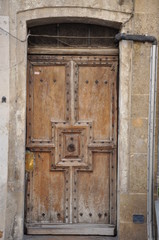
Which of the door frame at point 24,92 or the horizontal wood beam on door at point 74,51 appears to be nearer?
the door frame at point 24,92

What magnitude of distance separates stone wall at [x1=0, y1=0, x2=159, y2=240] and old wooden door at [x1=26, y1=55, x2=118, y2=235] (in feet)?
0.82

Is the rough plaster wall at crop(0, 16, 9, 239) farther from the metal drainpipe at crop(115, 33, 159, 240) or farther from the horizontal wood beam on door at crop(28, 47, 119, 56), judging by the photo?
the metal drainpipe at crop(115, 33, 159, 240)

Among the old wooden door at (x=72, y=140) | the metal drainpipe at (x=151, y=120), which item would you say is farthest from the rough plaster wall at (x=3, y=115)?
the metal drainpipe at (x=151, y=120)

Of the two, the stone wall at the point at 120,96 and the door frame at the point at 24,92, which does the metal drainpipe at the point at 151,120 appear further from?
the door frame at the point at 24,92

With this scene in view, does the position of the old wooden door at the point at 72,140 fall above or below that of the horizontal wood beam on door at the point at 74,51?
below

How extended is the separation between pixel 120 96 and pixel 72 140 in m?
0.88

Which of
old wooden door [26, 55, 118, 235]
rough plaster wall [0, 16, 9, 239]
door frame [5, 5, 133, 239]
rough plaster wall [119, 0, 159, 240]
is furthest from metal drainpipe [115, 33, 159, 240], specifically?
rough plaster wall [0, 16, 9, 239]

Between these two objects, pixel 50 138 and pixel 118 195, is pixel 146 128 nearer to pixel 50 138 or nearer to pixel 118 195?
pixel 118 195

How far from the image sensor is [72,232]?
5.40 m

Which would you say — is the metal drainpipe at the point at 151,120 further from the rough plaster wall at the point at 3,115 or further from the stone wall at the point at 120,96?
the rough plaster wall at the point at 3,115

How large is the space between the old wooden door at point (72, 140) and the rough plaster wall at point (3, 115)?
39cm

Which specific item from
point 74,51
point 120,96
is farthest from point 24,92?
point 120,96

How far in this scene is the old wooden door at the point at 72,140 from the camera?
5395 millimetres

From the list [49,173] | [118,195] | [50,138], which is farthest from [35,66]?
[118,195]
